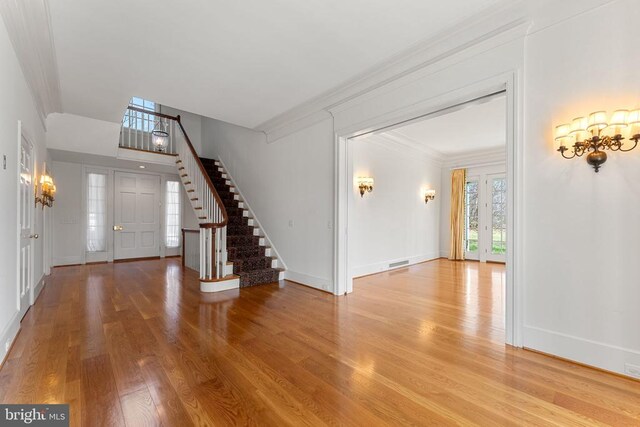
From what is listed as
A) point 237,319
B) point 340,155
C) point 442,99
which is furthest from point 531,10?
point 237,319

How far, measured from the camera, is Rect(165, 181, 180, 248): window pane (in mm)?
8328

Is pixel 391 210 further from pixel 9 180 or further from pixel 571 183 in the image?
pixel 9 180

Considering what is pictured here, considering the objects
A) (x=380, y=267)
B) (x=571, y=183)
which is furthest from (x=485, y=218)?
(x=571, y=183)

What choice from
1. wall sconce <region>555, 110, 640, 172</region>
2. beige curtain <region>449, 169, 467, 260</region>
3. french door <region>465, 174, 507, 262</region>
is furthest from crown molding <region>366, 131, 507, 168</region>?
wall sconce <region>555, 110, 640, 172</region>

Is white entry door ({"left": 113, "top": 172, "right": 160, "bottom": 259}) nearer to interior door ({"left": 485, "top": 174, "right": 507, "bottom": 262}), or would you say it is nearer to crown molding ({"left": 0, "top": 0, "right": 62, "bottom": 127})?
crown molding ({"left": 0, "top": 0, "right": 62, "bottom": 127})

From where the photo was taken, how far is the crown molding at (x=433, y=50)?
246 centimetres

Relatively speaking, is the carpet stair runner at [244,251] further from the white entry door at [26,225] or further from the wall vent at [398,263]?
the wall vent at [398,263]

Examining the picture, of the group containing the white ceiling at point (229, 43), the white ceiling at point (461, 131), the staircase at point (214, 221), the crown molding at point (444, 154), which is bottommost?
the staircase at point (214, 221)

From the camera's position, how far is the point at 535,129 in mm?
2457

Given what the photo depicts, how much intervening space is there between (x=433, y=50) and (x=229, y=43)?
2.14 m

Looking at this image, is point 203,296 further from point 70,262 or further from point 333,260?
point 70,262

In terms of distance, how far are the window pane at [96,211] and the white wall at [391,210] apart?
6.56 m

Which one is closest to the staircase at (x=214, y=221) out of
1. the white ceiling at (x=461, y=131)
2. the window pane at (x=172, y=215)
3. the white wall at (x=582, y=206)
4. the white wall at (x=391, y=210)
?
the window pane at (x=172, y=215)

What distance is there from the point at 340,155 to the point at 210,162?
4899mm
